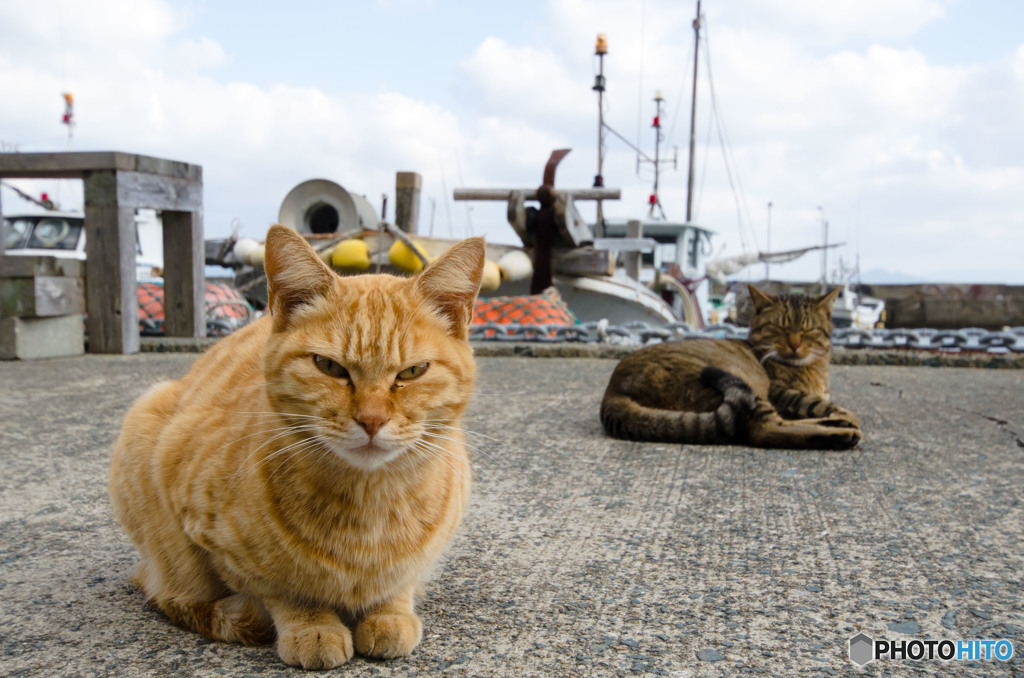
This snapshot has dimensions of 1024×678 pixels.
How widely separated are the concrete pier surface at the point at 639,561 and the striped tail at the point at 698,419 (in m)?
0.08

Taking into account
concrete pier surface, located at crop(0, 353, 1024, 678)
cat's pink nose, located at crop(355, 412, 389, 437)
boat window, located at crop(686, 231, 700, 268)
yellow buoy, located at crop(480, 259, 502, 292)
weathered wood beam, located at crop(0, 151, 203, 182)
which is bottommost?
concrete pier surface, located at crop(0, 353, 1024, 678)

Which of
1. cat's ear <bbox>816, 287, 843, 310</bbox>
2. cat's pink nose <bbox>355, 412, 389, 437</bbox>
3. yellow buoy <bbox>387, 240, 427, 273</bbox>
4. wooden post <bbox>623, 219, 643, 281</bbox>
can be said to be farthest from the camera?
wooden post <bbox>623, 219, 643, 281</bbox>

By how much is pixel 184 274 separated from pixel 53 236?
6337 mm

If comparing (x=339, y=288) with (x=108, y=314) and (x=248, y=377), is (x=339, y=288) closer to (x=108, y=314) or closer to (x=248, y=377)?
(x=248, y=377)

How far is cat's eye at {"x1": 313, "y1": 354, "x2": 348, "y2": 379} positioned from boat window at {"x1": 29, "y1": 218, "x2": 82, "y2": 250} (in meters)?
11.7

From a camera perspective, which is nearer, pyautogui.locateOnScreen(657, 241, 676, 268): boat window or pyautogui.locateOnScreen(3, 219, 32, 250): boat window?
pyautogui.locateOnScreen(3, 219, 32, 250): boat window

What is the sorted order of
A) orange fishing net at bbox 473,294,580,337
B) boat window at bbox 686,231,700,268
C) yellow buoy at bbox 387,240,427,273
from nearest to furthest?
orange fishing net at bbox 473,294,580,337 < yellow buoy at bbox 387,240,427,273 < boat window at bbox 686,231,700,268

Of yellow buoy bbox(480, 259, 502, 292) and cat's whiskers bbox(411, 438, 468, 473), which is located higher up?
yellow buoy bbox(480, 259, 502, 292)

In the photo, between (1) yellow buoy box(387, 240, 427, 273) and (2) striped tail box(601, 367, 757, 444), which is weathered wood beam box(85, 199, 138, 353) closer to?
(1) yellow buoy box(387, 240, 427, 273)

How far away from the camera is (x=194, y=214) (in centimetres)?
645

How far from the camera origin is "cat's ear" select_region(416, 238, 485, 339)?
1.68 metres

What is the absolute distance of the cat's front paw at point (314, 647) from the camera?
146cm

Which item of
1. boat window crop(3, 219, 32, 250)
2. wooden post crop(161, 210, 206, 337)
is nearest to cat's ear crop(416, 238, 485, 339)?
wooden post crop(161, 210, 206, 337)

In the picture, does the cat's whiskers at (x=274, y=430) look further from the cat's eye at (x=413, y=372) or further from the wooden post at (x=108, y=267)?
the wooden post at (x=108, y=267)
